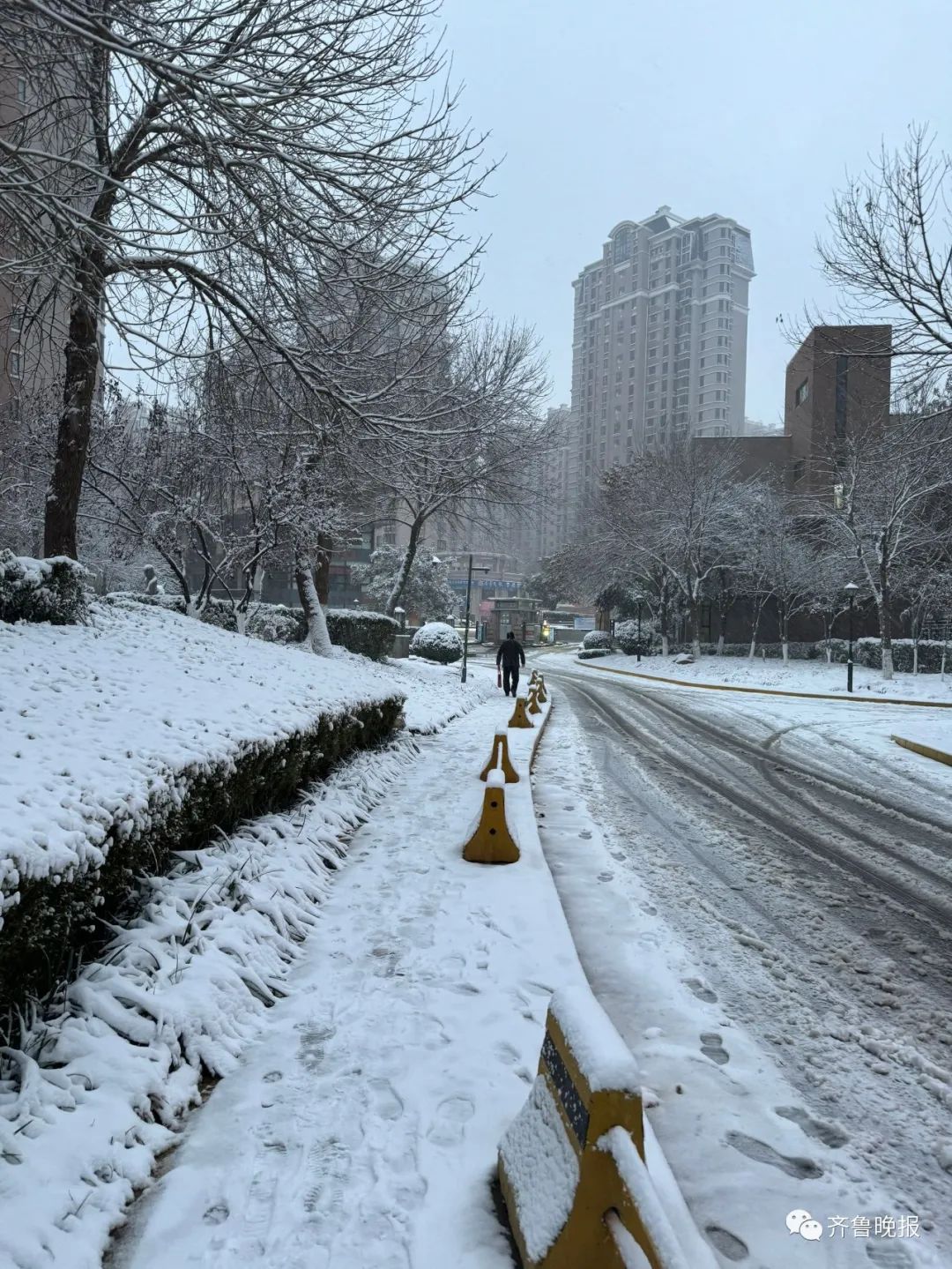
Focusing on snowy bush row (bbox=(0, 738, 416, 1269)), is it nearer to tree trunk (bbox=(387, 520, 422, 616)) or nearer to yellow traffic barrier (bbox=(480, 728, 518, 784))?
yellow traffic barrier (bbox=(480, 728, 518, 784))

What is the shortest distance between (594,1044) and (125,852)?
8.11 ft

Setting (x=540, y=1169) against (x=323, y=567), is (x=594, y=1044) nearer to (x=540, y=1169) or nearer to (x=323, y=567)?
(x=540, y=1169)

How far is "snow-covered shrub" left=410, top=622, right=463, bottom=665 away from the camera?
2767cm

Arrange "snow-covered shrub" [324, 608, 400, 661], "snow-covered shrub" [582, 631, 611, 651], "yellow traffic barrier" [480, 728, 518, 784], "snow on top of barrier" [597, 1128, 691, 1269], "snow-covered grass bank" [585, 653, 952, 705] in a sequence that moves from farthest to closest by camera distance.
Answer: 1. "snow-covered shrub" [582, 631, 611, 651]
2. "snow-covered grass bank" [585, 653, 952, 705]
3. "snow-covered shrub" [324, 608, 400, 661]
4. "yellow traffic barrier" [480, 728, 518, 784]
5. "snow on top of barrier" [597, 1128, 691, 1269]

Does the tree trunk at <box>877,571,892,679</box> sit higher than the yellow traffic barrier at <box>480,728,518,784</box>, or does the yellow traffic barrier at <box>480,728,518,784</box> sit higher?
the tree trunk at <box>877,571,892,679</box>

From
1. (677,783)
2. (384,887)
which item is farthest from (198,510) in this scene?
(384,887)

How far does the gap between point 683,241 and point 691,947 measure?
6210 inches

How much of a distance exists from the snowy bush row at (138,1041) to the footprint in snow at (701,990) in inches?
79.0

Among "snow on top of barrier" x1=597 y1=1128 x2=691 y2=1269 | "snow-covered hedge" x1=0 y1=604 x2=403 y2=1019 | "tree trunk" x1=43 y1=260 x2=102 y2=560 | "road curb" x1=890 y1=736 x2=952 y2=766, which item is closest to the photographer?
"snow on top of barrier" x1=597 y1=1128 x2=691 y2=1269

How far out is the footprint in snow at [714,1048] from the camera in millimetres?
3227

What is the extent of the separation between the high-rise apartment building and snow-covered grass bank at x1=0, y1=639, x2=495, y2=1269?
409 feet

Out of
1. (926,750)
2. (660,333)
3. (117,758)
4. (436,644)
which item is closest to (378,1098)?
(117,758)

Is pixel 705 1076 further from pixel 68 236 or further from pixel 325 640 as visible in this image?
pixel 325 640

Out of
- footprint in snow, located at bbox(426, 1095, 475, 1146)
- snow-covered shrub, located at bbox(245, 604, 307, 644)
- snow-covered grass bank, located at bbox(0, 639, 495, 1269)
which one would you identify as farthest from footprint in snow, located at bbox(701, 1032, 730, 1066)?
snow-covered shrub, located at bbox(245, 604, 307, 644)
